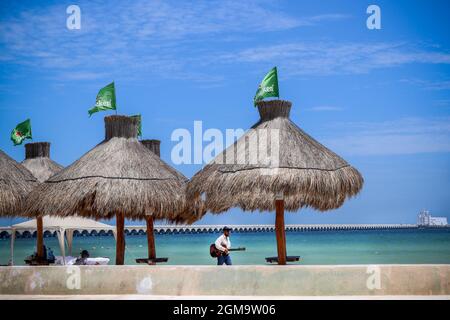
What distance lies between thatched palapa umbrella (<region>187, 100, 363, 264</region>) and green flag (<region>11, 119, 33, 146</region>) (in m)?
6.17

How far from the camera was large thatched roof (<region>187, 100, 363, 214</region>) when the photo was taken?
11891mm

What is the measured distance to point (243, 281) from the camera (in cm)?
1123

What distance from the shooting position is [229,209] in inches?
482

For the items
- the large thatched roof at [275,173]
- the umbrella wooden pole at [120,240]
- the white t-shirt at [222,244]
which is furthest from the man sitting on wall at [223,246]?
the umbrella wooden pole at [120,240]

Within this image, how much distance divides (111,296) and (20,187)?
4.38 metres

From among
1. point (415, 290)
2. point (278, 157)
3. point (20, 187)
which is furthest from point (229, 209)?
point (20, 187)

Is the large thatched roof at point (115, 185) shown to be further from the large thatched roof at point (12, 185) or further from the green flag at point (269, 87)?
the green flag at point (269, 87)

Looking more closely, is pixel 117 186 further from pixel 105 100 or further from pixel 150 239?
pixel 105 100

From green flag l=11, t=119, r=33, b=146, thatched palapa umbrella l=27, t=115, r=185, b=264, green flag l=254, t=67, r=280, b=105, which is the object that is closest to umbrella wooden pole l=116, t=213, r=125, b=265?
thatched palapa umbrella l=27, t=115, r=185, b=264

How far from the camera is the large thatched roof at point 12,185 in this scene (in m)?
14.5

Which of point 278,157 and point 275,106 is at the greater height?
point 275,106

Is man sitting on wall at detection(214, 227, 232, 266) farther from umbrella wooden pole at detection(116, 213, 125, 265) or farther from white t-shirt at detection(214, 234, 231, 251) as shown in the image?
umbrella wooden pole at detection(116, 213, 125, 265)
